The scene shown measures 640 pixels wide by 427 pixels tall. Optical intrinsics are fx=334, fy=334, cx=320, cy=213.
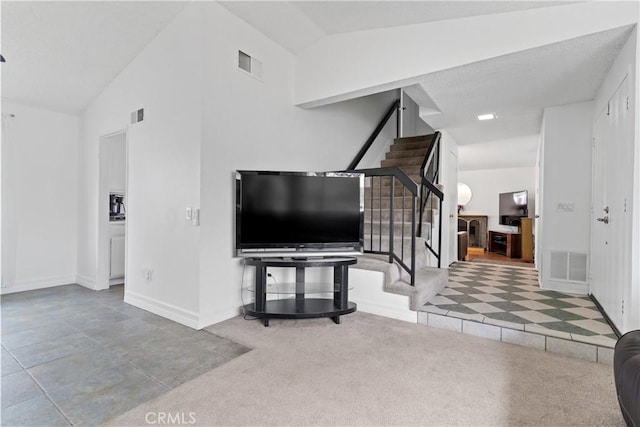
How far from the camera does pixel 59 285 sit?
453 centimetres

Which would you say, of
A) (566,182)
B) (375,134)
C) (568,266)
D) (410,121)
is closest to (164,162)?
(375,134)

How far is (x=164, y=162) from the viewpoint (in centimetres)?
334

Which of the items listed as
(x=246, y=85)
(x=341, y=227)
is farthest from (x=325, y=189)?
(x=246, y=85)

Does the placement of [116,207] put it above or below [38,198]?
below

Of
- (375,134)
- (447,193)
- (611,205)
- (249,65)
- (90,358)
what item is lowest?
(90,358)

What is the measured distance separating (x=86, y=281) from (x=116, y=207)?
3.50ft

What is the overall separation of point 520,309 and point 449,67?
7.66ft

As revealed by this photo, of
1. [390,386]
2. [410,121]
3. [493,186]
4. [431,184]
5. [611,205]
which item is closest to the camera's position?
[390,386]

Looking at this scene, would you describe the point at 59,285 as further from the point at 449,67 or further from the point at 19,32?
the point at 449,67

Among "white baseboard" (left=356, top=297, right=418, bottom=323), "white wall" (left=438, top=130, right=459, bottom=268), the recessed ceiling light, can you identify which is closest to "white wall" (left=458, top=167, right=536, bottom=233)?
"white wall" (left=438, top=130, right=459, bottom=268)

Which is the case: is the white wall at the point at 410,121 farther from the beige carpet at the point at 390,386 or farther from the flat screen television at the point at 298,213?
the beige carpet at the point at 390,386

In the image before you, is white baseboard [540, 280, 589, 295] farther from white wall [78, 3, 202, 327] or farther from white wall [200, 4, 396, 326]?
white wall [78, 3, 202, 327]

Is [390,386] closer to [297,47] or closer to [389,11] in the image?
[389,11]

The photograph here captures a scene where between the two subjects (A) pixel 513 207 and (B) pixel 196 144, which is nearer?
(B) pixel 196 144
